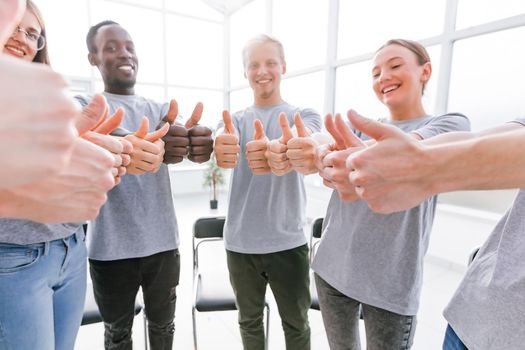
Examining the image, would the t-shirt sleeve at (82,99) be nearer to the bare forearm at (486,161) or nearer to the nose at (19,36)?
the nose at (19,36)

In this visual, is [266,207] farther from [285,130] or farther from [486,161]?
[486,161]

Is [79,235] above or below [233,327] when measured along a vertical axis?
above

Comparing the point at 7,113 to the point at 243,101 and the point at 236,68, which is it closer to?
the point at 243,101

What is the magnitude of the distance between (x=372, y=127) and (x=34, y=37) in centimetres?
119

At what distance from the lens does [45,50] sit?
1.04m

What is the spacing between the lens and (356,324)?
1126 millimetres

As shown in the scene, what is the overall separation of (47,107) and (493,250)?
0.99m

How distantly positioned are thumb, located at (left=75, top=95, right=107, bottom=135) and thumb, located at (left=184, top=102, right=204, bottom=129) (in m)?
0.60

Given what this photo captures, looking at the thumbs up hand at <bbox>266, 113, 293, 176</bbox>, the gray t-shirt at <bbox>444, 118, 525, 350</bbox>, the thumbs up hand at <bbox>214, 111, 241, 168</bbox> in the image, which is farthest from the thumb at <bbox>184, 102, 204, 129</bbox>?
the gray t-shirt at <bbox>444, 118, 525, 350</bbox>

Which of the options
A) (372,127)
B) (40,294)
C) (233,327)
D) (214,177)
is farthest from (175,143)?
(214,177)

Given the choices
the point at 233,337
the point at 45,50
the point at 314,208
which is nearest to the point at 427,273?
the point at 314,208

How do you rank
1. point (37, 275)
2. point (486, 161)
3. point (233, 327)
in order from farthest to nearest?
1. point (233, 327)
2. point (37, 275)
3. point (486, 161)

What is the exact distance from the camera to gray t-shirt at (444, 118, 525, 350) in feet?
1.99

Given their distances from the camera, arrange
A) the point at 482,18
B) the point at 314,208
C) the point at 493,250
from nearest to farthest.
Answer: the point at 493,250 → the point at 482,18 → the point at 314,208
